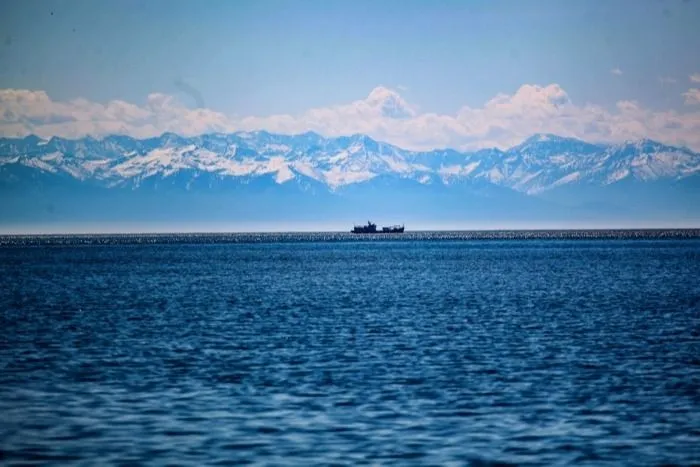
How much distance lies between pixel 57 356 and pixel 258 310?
61.2ft

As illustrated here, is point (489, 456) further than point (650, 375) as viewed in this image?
No

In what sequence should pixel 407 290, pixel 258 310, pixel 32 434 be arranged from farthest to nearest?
pixel 407 290 → pixel 258 310 → pixel 32 434

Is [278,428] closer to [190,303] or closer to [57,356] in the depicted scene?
[57,356]

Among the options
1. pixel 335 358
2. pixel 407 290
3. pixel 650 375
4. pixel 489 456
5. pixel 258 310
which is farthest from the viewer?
pixel 407 290

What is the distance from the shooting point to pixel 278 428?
20.1m

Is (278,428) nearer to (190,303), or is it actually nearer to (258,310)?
(258,310)

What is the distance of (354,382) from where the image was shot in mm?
25484

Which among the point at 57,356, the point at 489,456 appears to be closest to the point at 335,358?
the point at 57,356

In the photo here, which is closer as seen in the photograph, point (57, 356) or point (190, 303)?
point (57, 356)

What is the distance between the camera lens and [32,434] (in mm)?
19766

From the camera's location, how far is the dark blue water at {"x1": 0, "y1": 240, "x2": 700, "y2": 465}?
18.5 metres

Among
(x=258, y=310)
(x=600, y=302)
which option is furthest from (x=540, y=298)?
(x=258, y=310)

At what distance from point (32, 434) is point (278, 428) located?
14.5 feet

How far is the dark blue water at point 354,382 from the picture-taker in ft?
60.7
